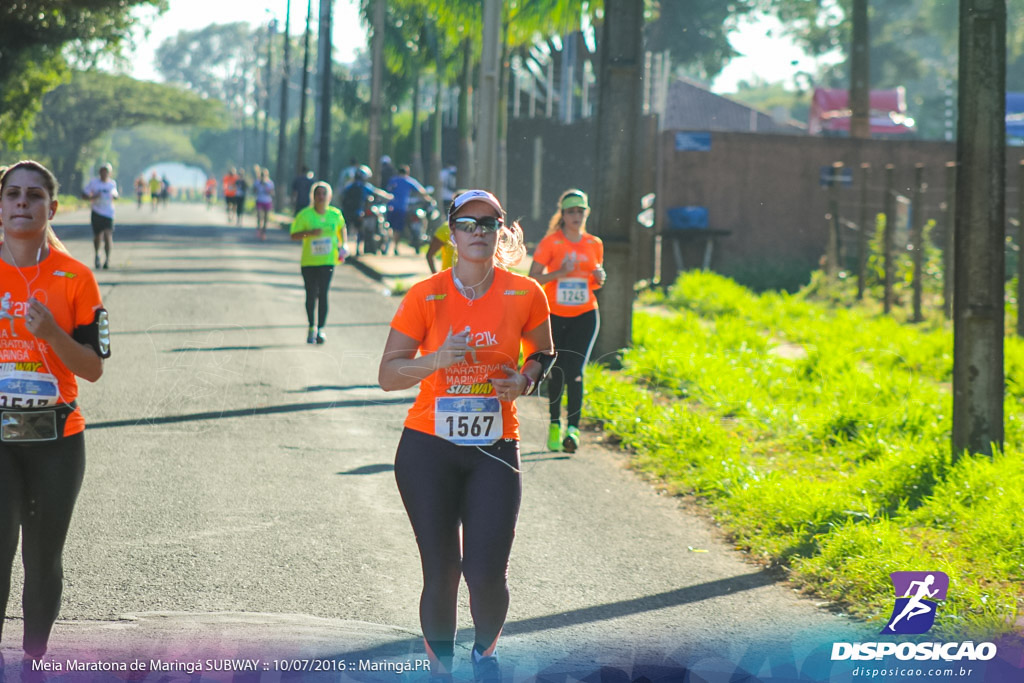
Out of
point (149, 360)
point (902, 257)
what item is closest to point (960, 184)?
point (149, 360)

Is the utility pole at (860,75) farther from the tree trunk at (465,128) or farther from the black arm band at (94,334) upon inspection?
the black arm band at (94,334)

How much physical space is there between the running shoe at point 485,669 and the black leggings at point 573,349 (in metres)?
5.02

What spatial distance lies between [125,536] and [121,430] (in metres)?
3.07

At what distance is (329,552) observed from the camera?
22.0ft

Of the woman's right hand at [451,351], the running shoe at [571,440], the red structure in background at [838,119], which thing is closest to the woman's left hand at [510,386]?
the woman's right hand at [451,351]

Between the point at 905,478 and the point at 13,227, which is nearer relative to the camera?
the point at 13,227

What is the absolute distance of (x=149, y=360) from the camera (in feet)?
43.1

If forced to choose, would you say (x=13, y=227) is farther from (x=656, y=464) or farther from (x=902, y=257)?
(x=902, y=257)

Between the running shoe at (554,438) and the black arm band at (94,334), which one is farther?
the running shoe at (554,438)

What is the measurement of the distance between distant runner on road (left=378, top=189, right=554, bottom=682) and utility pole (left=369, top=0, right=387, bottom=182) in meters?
22.6

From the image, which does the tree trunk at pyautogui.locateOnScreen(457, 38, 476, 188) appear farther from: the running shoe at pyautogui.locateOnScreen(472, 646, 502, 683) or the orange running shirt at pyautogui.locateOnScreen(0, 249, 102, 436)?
the running shoe at pyautogui.locateOnScreen(472, 646, 502, 683)

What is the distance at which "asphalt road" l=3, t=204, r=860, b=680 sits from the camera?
17.5ft

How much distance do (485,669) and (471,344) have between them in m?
1.14

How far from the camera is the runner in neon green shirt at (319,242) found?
13641 mm
